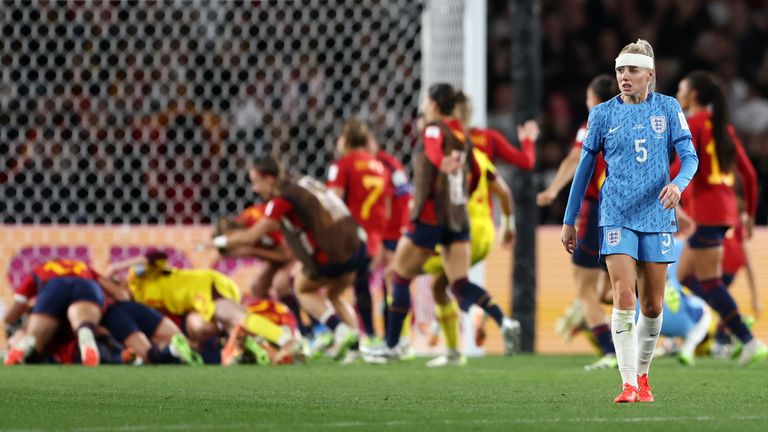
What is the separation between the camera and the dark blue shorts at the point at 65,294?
33.1ft

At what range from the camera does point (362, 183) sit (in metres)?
12.0

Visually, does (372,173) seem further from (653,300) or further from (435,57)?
(653,300)

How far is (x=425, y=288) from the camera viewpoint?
1345cm

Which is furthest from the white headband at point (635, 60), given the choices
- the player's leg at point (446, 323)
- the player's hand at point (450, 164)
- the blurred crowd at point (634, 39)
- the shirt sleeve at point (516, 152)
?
the blurred crowd at point (634, 39)

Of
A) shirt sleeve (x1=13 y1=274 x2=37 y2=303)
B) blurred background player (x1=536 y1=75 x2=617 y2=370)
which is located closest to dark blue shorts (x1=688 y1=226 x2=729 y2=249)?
blurred background player (x1=536 y1=75 x2=617 y2=370)

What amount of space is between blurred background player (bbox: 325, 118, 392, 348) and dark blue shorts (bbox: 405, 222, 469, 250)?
1209 mm

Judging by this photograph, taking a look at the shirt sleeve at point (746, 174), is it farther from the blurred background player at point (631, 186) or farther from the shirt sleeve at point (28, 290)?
the shirt sleeve at point (28, 290)

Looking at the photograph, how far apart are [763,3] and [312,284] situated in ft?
31.9

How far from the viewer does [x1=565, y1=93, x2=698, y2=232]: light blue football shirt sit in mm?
6230

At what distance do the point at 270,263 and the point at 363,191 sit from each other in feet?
3.41

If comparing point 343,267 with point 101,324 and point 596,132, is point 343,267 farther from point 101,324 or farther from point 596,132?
point 596,132

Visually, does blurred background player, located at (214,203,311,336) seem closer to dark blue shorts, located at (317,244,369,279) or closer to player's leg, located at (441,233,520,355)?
dark blue shorts, located at (317,244,369,279)

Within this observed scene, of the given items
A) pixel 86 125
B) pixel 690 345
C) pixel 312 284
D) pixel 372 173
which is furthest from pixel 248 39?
pixel 690 345

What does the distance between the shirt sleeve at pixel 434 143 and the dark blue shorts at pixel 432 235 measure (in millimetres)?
479
